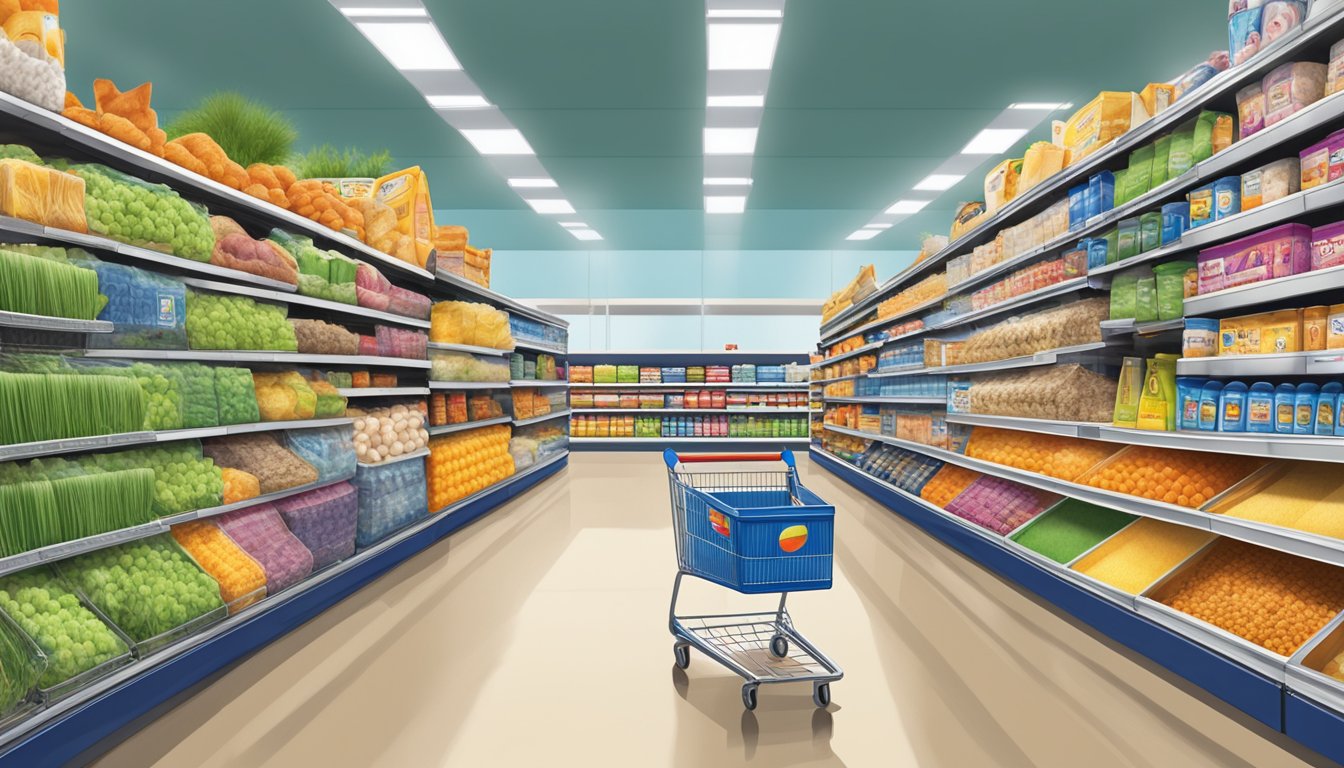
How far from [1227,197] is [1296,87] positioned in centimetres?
42

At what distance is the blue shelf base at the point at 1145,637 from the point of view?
2.19 m

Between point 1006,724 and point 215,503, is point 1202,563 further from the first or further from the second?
point 215,503

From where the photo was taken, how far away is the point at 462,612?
3.54 m

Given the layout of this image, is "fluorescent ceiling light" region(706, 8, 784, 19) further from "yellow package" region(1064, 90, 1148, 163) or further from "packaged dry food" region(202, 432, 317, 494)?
"packaged dry food" region(202, 432, 317, 494)

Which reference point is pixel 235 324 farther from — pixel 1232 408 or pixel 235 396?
pixel 1232 408

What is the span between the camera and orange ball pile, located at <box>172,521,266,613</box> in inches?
106

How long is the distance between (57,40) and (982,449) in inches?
207

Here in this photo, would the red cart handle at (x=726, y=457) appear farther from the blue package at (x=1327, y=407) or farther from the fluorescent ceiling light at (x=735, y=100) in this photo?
the fluorescent ceiling light at (x=735, y=100)

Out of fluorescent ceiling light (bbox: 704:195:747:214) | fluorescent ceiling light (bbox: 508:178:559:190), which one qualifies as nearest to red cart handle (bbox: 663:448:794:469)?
fluorescent ceiling light (bbox: 508:178:559:190)

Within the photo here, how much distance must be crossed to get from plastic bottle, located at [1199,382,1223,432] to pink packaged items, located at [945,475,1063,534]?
1.40 metres

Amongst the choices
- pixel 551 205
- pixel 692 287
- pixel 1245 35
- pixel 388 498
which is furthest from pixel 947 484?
pixel 692 287

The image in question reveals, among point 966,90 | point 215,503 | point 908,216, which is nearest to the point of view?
point 215,503

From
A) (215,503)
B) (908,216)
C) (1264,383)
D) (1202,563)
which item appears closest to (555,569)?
(215,503)

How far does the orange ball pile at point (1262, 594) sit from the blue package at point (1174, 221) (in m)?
1.32
